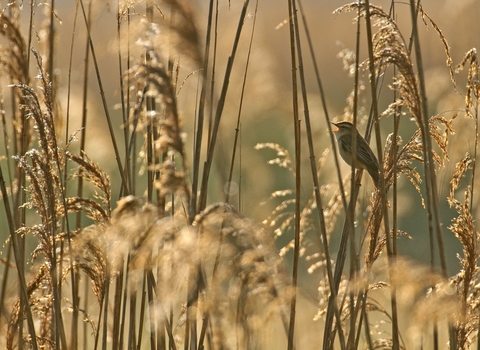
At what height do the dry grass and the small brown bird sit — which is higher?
the small brown bird

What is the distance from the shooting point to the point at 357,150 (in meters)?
4.61

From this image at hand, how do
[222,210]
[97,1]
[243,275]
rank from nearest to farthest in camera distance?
1. [243,275]
2. [222,210]
3. [97,1]

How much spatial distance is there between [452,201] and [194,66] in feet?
4.58

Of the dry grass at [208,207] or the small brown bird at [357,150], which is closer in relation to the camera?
the dry grass at [208,207]

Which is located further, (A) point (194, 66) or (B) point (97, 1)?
(B) point (97, 1)

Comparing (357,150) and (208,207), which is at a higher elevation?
(357,150)

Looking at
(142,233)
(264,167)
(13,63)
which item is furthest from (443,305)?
(264,167)

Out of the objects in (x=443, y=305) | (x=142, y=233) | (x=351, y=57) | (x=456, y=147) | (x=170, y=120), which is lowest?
(x=443, y=305)

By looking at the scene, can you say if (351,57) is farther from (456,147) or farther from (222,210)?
(222,210)

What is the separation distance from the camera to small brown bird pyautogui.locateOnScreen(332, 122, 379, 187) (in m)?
Result: 4.36

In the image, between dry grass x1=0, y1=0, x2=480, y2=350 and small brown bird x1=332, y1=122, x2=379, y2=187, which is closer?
dry grass x1=0, y1=0, x2=480, y2=350

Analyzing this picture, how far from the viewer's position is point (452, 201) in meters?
2.84

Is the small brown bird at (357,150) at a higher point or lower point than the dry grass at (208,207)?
higher

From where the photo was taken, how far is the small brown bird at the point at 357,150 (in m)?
4.36
